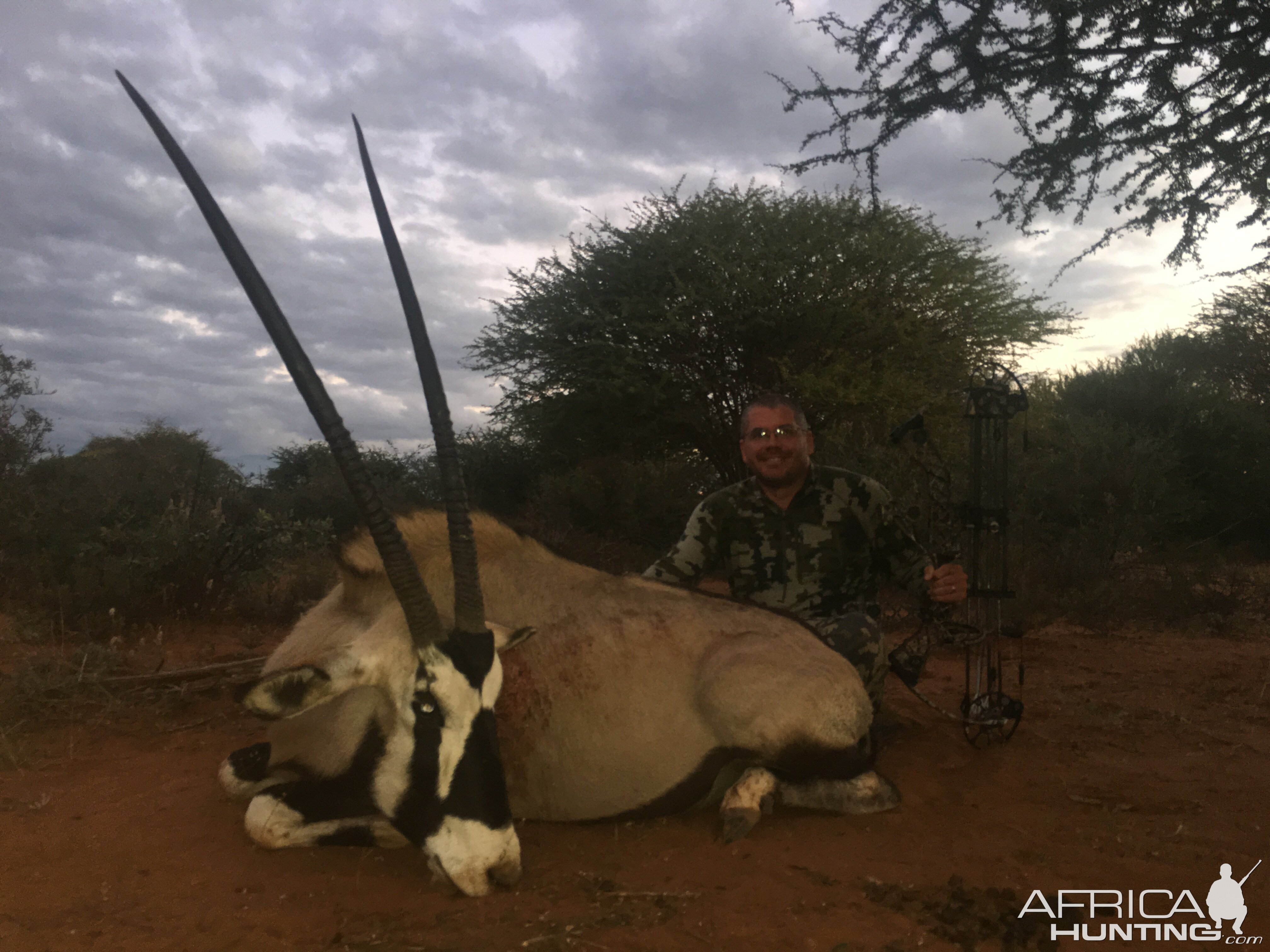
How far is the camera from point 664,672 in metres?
3.33

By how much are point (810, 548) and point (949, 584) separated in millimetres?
757

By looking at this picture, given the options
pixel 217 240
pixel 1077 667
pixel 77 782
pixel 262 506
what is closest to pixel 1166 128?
pixel 1077 667

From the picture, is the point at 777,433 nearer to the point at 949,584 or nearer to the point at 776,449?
the point at 776,449

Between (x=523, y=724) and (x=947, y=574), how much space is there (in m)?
2.05

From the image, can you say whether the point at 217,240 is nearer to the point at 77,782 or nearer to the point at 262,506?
the point at 77,782

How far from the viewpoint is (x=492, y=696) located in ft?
9.11

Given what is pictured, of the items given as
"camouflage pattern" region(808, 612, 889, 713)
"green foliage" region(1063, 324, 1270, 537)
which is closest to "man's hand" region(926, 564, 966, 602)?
"camouflage pattern" region(808, 612, 889, 713)

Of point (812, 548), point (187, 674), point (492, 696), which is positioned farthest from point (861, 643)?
point (187, 674)

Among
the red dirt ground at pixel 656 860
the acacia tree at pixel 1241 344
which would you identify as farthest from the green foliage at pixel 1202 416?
the red dirt ground at pixel 656 860

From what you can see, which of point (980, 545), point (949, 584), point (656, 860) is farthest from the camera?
point (980, 545)

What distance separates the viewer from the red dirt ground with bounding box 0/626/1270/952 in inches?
96.9

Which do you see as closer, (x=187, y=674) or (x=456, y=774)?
(x=456, y=774)

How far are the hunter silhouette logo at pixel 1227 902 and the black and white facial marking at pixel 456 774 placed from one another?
2.15 metres

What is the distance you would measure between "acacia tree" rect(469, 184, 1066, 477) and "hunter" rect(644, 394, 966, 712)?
859cm
